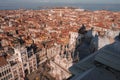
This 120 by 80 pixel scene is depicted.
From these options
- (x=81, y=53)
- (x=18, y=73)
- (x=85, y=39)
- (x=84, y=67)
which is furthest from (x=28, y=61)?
(x=84, y=67)

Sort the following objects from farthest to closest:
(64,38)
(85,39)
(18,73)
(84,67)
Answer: (64,38)
(85,39)
(18,73)
(84,67)

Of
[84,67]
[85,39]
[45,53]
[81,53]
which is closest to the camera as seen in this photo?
[84,67]

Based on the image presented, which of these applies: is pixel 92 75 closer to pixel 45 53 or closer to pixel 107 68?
pixel 107 68

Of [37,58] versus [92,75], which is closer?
[92,75]

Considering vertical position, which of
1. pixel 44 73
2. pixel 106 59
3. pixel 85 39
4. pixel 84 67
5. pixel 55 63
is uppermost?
pixel 106 59

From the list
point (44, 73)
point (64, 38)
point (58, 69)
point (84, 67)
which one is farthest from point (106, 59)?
point (64, 38)

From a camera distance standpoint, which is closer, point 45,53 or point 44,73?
point 44,73

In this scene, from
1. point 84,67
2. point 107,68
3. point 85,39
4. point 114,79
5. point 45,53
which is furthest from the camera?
point 85,39

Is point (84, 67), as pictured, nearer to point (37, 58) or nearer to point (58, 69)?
point (58, 69)

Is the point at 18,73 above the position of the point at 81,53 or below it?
below
